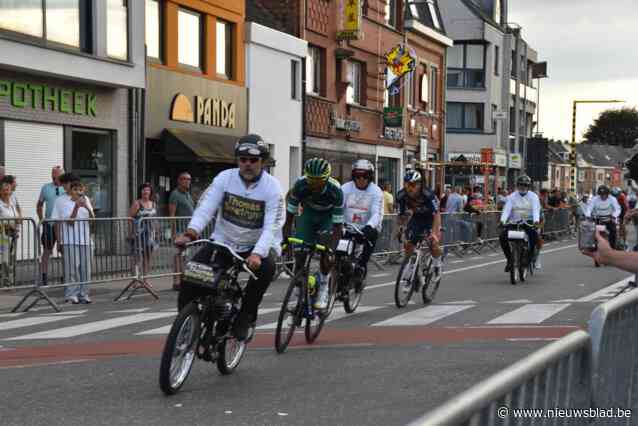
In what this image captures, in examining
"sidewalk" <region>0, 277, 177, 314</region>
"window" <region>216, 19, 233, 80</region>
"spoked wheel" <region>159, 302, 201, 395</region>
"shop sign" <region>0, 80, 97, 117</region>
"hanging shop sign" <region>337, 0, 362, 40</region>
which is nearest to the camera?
"spoked wheel" <region>159, 302, 201, 395</region>

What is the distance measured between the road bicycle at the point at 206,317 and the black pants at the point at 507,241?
34.8ft

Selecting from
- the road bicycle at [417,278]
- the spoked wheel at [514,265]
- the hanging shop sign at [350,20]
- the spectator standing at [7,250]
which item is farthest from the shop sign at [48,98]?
the hanging shop sign at [350,20]

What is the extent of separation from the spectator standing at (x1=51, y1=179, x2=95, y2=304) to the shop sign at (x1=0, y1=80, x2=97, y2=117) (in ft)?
15.9

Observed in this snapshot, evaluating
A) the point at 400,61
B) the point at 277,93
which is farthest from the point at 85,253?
the point at 400,61

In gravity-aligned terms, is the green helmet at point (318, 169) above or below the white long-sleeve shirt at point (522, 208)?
above

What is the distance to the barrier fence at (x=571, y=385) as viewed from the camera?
8.82ft

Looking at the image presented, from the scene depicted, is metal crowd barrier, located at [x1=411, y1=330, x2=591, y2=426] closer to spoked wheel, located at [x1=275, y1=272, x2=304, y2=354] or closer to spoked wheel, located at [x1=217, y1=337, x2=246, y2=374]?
spoked wheel, located at [x1=217, y1=337, x2=246, y2=374]

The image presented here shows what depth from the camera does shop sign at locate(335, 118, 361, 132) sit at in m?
34.3

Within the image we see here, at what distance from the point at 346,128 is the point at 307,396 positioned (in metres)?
28.0

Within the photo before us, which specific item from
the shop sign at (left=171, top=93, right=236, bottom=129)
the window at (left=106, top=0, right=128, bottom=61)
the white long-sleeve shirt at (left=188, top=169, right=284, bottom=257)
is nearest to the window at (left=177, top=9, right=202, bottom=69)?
the shop sign at (left=171, top=93, right=236, bottom=129)

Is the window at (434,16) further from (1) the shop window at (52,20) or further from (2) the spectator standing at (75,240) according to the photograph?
(2) the spectator standing at (75,240)

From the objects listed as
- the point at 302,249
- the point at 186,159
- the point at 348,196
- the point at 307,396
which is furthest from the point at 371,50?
the point at 307,396

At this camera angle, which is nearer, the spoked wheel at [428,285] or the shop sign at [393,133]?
the spoked wheel at [428,285]

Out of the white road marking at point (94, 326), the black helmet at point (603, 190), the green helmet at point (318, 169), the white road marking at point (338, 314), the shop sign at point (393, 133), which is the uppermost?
the shop sign at point (393, 133)
